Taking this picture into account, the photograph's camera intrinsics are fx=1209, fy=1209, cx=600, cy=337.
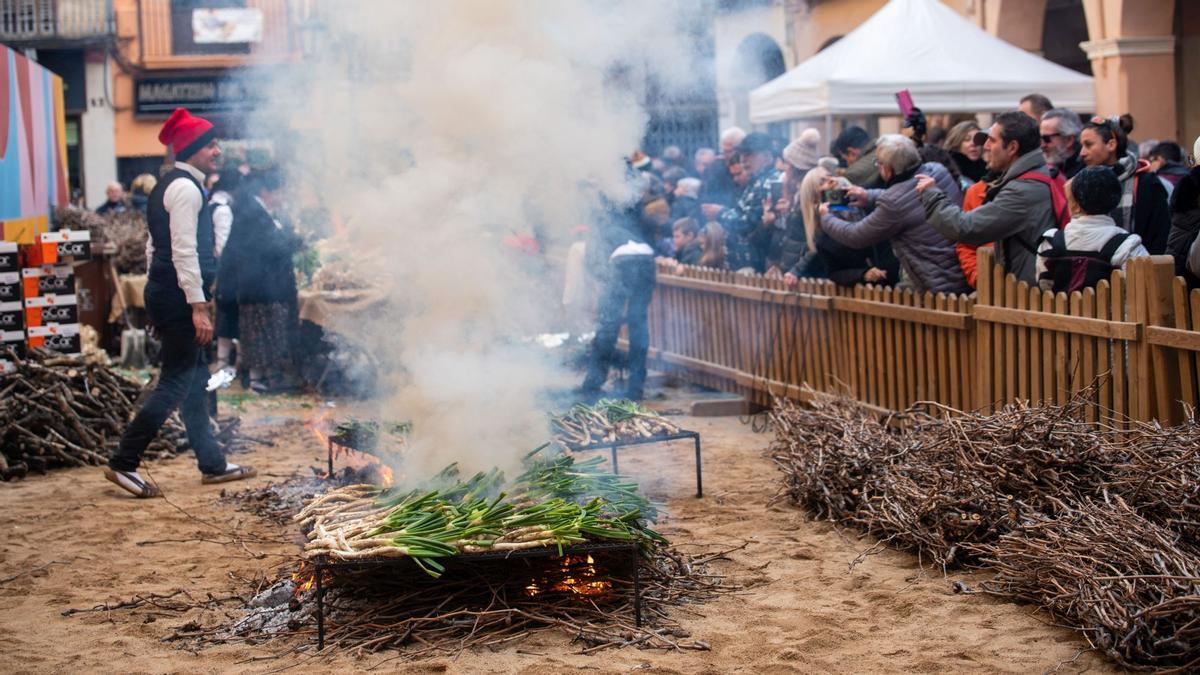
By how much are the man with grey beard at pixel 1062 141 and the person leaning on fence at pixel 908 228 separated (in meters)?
0.73

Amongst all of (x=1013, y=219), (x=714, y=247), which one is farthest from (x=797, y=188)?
(x=1013, y=219)

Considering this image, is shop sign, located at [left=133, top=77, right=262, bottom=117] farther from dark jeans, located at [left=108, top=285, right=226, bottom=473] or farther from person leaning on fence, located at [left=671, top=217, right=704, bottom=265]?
dark jeans, located at [left=108, top=285, right=226, bottom=473]

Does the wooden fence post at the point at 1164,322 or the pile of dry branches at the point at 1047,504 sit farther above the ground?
the wooden fence post at the point at 1164,322

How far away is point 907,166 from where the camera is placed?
8.16 meters

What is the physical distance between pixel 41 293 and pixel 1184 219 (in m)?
8.67

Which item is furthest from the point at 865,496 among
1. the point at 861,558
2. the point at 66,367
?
the point at 66,367

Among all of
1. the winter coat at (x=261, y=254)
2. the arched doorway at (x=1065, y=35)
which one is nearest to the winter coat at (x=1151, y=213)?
the winter coat at (x=261, y=254)

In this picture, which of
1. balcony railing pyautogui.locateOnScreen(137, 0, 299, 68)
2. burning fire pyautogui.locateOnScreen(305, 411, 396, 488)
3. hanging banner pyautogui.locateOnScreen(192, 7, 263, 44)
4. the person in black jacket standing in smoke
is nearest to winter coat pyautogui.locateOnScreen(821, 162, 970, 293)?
the person in black jacket standing in smoke

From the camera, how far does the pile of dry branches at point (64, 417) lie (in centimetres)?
865

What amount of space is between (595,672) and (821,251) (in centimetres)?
516

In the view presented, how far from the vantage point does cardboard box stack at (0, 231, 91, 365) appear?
9.71 m

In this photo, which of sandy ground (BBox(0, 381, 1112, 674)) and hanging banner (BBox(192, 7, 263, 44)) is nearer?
sandy ground (BBox(0, 381, 1112, 674))

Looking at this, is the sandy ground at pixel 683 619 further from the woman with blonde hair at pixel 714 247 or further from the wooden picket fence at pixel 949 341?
the woman with blonde hair at pixel 714 247

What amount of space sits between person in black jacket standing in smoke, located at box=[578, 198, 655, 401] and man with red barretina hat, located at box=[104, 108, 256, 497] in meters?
3.63
